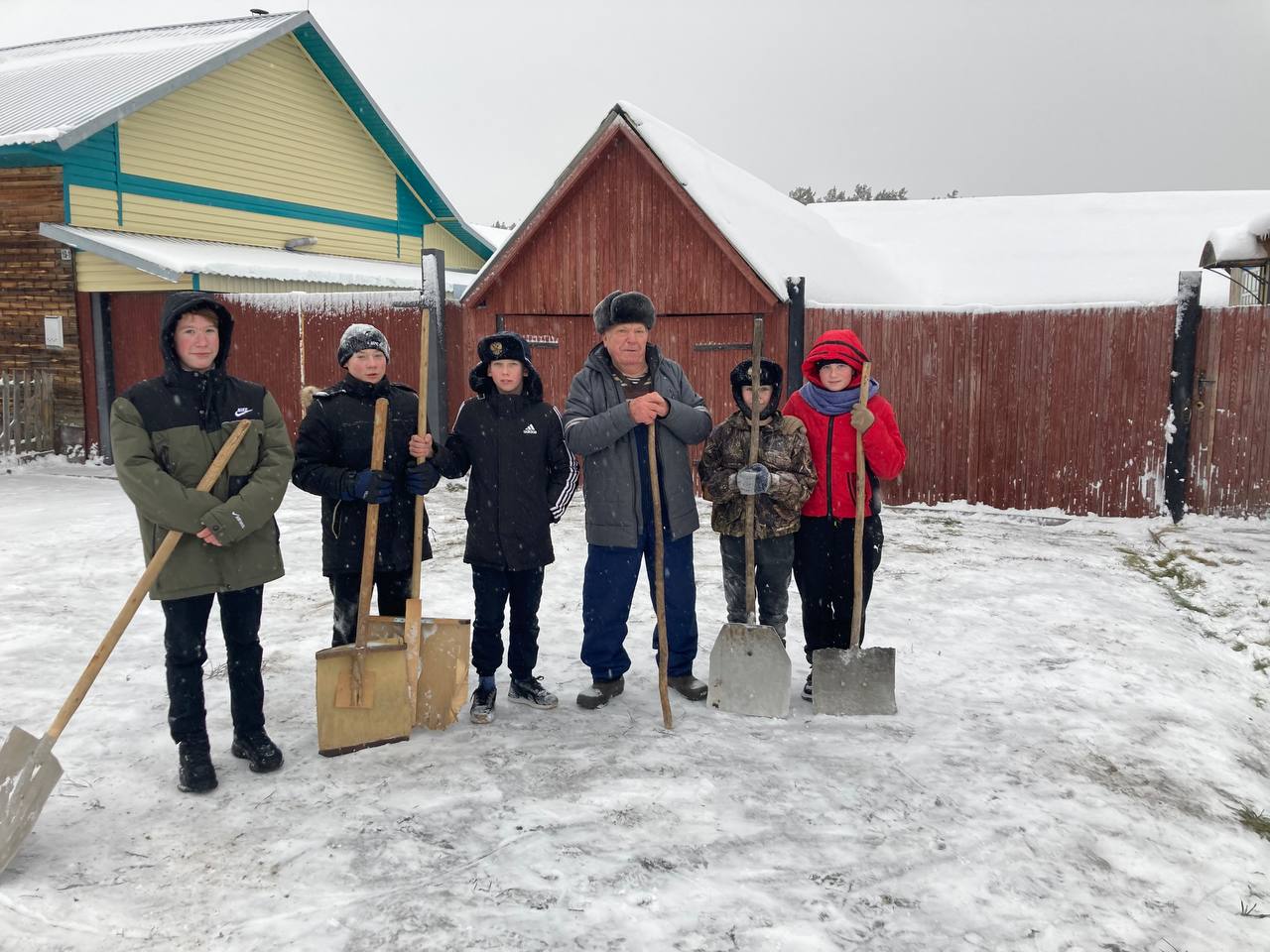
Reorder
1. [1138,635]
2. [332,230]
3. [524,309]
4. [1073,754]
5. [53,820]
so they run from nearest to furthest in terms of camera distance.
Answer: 1. [53,820]
2. [1073,754]
3. [1138,635]
4. [524,309]
5. [332,230]

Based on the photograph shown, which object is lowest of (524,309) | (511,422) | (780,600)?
(780,600)

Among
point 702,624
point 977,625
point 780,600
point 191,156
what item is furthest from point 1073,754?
point 191,156

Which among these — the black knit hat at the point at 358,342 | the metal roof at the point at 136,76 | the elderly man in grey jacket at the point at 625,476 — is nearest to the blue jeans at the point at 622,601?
the elderly man in grey jacket at the point at 625,476

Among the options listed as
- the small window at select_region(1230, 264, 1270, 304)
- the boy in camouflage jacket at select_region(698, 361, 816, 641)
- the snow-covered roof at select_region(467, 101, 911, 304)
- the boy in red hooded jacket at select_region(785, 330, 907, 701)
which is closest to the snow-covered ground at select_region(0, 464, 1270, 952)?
the boy in red hooded jacket at select_region(785, 330, 907, 701)

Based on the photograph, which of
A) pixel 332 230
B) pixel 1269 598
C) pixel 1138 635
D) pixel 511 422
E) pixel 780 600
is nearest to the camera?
pixel 511 422

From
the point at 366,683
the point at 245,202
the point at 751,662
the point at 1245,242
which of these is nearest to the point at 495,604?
the point at 366,683

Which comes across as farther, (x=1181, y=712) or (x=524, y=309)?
(x=524, y=309)

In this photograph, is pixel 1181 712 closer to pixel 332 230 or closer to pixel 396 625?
pixel 396 625

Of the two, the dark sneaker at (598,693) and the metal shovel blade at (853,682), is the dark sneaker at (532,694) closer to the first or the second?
the dark sneaker at (598,693)

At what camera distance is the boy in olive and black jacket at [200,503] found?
3113 millimetres

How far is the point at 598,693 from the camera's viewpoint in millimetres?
4047

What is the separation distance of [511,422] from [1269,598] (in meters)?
5.08

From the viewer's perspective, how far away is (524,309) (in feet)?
33.0

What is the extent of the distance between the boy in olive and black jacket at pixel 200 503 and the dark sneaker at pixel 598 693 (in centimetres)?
130
